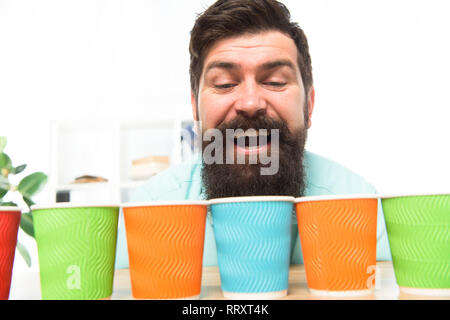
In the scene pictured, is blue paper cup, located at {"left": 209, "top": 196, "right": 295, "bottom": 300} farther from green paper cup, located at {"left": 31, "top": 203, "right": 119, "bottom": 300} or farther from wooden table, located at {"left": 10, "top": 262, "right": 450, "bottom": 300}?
green paper cup, located at {"left": 31, "top": 203, "right": 119, "bottom": 300}

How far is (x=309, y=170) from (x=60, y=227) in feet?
3.61

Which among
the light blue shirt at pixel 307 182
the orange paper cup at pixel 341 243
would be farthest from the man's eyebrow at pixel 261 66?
the orange paper cup at pixel 341 243

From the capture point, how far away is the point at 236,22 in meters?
1.32

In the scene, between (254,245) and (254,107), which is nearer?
(254,245)

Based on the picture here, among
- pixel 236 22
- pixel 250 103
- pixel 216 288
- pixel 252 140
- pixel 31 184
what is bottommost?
pixel 216 288

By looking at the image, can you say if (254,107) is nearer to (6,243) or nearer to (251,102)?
(251,102)

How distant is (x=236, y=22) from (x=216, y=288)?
0.95 metres

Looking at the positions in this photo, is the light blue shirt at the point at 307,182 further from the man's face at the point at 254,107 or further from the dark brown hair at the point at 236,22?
the dark brown hair at the point at 236,22

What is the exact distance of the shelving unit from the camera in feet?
9.41

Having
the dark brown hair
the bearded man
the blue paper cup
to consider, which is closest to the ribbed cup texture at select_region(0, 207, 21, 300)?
the blue paper cup

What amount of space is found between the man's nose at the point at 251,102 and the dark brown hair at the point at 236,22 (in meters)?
0.23

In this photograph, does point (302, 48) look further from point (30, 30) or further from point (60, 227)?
point (30, 30)

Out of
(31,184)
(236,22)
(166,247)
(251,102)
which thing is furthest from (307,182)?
(166,247)
